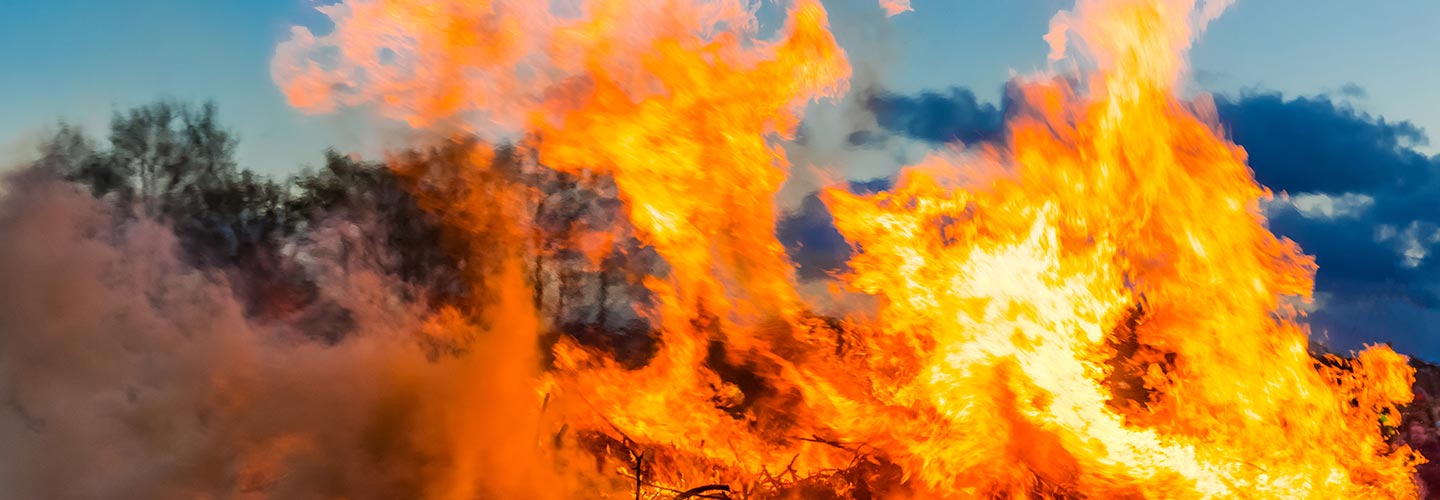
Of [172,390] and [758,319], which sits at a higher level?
[758,319]

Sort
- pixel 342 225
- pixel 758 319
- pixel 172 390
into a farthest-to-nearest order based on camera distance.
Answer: pixel 342 225
pixel 758 319
pixel 172 390

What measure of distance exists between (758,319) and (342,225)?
1189cm

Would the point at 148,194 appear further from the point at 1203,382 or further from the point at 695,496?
the point at 1203,382

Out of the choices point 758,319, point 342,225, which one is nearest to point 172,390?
point 758,319

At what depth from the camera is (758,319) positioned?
8383mm

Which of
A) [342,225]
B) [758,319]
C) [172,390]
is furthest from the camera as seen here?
[342,225]

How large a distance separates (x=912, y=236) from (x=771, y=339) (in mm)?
1900

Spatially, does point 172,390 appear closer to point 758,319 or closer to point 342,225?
point 758,319

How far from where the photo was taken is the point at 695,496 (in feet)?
24.0

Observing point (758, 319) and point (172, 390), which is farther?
point (758, 319)

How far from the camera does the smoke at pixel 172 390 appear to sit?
18.5 feet

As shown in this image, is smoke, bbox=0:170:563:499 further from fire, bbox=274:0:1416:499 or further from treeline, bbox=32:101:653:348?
treeline, bbox=32:101:653:348

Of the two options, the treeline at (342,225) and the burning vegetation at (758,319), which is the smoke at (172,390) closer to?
the burning vegetation at (758,319)

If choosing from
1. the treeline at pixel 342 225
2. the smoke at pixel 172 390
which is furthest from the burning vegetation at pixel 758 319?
the treeline at pixel 342 225
